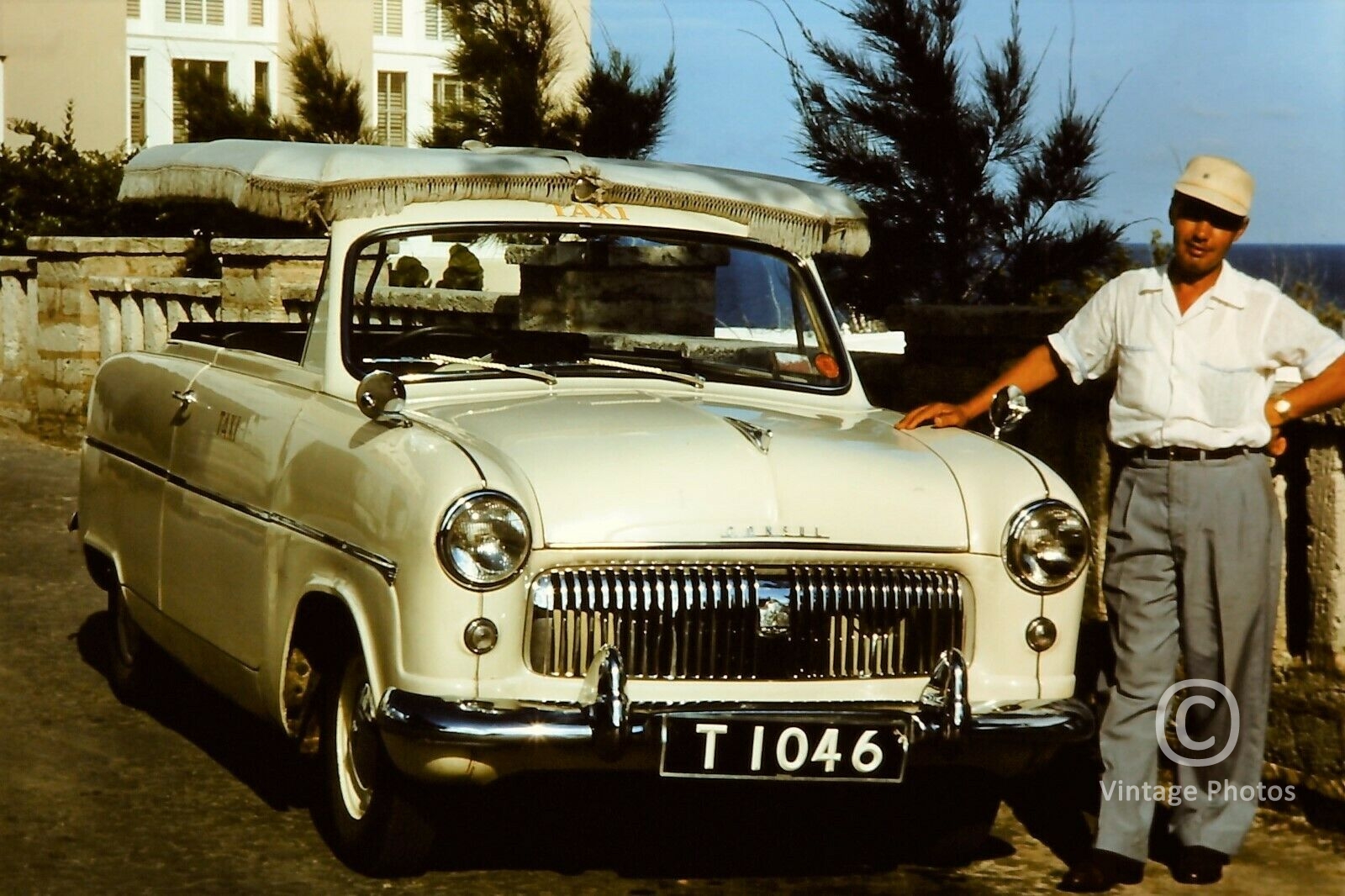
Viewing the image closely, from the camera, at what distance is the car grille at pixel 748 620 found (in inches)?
188

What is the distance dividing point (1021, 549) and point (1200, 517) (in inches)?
20.3

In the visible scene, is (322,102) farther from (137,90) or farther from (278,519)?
(137,90)

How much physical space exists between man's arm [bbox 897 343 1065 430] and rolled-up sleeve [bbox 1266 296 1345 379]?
0.63m

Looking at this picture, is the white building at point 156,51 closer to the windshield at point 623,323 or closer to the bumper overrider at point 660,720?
the windshield at point 623,323

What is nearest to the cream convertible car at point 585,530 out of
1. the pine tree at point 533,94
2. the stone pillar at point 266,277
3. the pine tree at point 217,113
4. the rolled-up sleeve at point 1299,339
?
the rolled-up sleeve at point 1299,339

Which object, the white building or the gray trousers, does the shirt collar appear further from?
the white building

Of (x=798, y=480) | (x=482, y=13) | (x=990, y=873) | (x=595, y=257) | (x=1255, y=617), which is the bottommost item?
(x=990, y=873)

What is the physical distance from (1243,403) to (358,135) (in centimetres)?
992

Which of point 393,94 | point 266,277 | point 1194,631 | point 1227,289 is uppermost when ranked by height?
point 393,94

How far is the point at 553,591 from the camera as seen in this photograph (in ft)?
15.6

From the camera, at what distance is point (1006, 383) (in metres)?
5.68

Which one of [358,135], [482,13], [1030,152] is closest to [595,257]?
[1030,152]

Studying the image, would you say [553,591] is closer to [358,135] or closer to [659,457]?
[659,457]

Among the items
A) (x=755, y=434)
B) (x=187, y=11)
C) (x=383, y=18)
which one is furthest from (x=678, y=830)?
(x=383, y=18)
